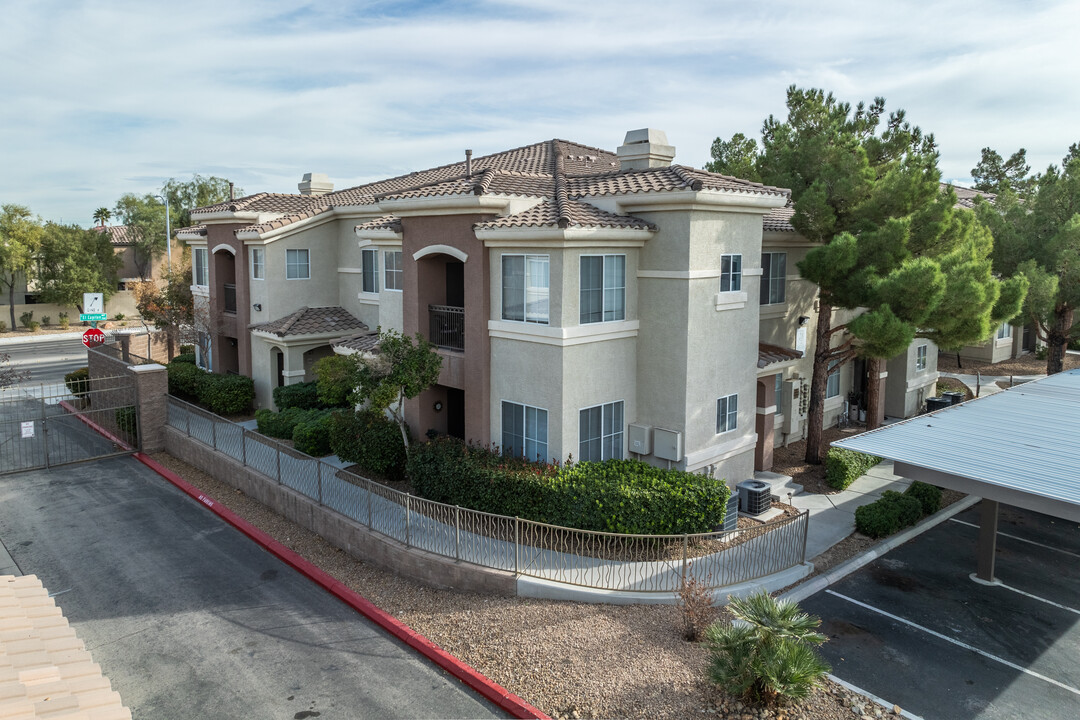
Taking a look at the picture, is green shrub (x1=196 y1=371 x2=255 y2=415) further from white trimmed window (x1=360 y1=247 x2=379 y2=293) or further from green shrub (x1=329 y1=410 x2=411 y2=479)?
green shrub (x1=329 y1=410 x2=411 y2=479)

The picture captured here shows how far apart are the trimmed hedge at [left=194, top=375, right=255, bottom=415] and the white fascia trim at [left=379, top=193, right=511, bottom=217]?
10451 millimetres

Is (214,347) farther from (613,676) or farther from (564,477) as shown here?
(613,676)

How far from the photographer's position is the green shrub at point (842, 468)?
18.3 metres

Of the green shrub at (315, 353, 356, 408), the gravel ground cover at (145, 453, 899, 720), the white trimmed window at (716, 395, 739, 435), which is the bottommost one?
the gravel ground cover at (145, 453, 899, 720)

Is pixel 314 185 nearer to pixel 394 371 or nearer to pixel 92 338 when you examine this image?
pixel 92 338

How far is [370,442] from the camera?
1741 centimetres

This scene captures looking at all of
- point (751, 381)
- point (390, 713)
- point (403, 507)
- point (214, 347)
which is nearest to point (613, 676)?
point (390, 713)

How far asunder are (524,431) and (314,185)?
61.9 feet

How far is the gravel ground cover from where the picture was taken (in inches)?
357

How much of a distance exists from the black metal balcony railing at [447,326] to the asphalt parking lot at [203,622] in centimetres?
615

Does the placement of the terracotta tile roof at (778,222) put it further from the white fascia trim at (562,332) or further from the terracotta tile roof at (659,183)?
the white fascia trim at (562,332)

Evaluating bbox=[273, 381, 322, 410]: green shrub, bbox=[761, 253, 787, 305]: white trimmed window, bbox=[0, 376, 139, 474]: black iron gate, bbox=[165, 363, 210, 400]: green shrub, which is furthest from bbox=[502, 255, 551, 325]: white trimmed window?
bbox=[165, 363, 210, 400]: green shrub

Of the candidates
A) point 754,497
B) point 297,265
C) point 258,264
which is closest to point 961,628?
point 754,497

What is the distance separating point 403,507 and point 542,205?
709 cm
